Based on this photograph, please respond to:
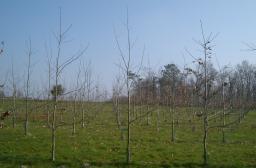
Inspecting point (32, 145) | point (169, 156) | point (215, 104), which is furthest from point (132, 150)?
point (215, 104)

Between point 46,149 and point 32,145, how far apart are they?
1.16 m

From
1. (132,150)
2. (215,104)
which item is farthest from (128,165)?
(215,104)

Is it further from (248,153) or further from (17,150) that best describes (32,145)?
(248,153)

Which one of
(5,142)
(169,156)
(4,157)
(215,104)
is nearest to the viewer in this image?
(4,157)

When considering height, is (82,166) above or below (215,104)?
below

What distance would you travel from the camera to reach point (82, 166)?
494 inches

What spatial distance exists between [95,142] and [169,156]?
14.7ft

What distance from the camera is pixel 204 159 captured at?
13789 millimetres

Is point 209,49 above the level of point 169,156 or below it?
above

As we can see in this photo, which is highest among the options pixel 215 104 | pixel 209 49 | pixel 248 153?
pixel 209 49

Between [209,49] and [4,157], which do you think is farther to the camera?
[209,49]

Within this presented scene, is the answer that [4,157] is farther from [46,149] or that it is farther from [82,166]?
[82,166]

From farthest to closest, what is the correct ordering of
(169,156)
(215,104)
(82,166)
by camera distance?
(215,104)
(169,156)
(82,166)

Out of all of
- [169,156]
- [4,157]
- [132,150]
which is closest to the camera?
[4,157]
